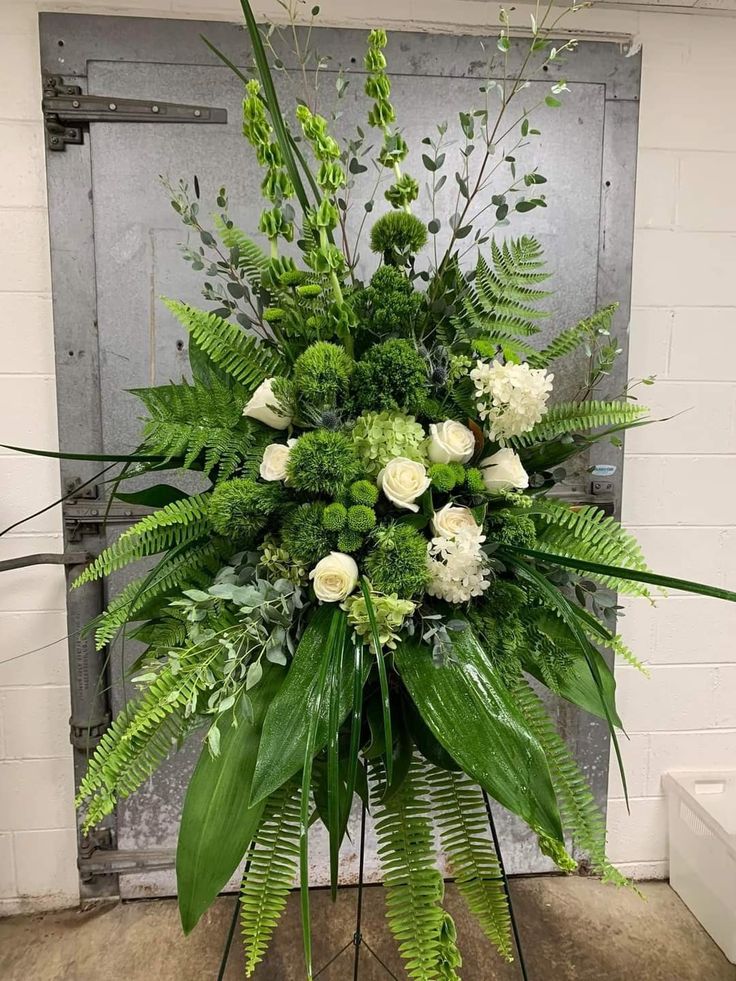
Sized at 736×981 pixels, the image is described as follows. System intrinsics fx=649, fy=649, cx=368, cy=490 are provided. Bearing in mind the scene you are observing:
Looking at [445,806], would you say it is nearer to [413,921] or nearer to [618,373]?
[413,921]

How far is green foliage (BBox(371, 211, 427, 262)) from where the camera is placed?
887 mm

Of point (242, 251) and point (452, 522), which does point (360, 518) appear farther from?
point (242, 251)

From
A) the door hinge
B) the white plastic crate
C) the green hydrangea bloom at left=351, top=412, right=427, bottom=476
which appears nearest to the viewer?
the green hydrangea bloom at left=351, top=412, right=427, bottom=476

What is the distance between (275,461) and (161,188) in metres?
0.91

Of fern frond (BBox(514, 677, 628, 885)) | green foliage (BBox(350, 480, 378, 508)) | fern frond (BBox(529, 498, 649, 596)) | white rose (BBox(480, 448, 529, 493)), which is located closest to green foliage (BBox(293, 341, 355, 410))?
green foliage (BBox(350, 480, 378, 508))

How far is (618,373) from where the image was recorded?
1.52m

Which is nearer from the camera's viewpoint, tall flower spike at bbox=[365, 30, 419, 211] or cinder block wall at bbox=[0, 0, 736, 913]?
tall flower spike at bbox=[365, 30, 419, 211]

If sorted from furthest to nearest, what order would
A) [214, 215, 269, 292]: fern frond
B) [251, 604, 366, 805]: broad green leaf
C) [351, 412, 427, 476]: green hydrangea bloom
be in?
Result: [214, 215, 269, 292]: fern frond
[351, 412, 427, 476]: green hydrangea bloom
[251, 604, 366, 805]: broad green leaf

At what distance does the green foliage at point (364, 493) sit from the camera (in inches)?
31.8

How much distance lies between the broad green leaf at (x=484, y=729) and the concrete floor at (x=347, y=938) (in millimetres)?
960

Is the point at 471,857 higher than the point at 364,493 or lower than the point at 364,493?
lower

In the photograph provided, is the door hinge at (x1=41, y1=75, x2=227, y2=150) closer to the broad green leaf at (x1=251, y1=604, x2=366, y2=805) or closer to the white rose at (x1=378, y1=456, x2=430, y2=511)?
the white rose at (x1=378, y1=456, x2=430, y2=511)

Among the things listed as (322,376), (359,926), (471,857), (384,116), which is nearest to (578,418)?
(322,376)

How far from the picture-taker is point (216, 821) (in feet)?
2.45
